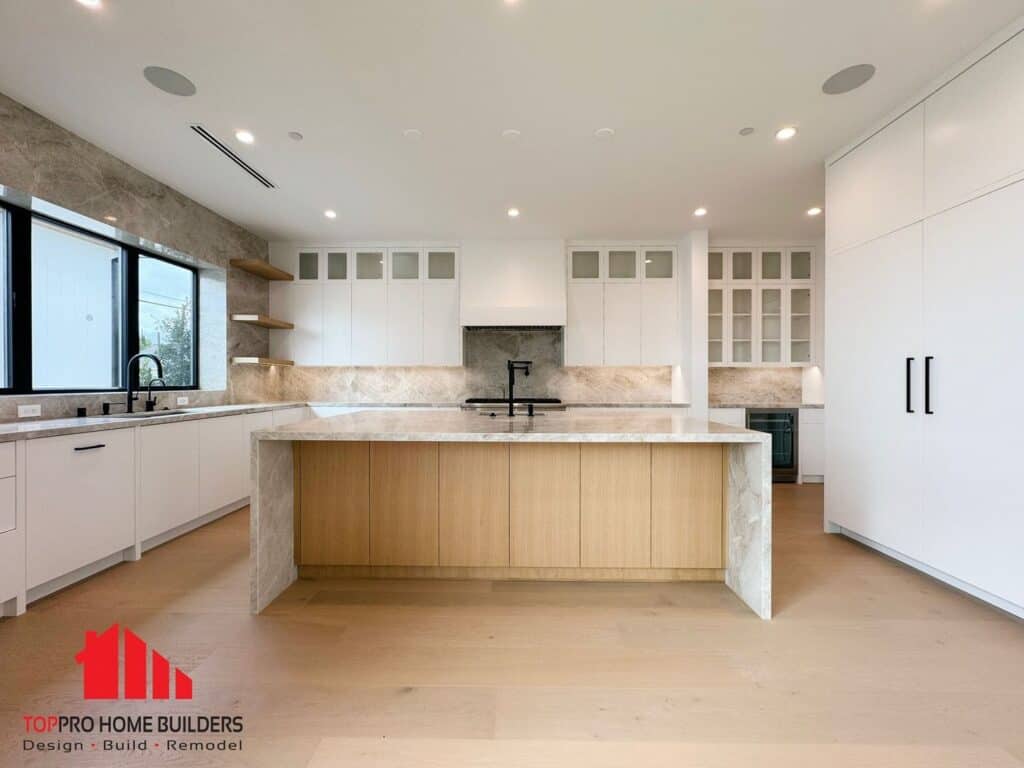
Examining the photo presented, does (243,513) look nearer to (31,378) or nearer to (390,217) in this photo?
(31,378)

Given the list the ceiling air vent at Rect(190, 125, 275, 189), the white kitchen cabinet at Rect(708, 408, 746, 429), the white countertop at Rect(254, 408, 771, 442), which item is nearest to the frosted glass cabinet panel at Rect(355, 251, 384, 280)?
the ceiling air vent at Rect(190, 125, 275, 189)

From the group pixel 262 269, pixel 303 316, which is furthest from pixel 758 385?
pixel 262 269

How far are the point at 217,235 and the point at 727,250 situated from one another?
210 inches

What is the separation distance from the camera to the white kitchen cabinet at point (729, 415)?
491cm

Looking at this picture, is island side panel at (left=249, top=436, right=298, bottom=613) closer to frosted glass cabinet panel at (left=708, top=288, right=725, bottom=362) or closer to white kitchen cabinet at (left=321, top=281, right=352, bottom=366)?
→ white kitchen cabinet at (left=321, top=281, right=352, bottom=366)

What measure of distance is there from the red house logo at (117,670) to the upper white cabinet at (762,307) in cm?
516

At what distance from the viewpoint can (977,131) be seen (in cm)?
221

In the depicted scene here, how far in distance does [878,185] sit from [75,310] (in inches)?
214

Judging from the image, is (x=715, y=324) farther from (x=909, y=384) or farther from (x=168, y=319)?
(x=168, y=319)

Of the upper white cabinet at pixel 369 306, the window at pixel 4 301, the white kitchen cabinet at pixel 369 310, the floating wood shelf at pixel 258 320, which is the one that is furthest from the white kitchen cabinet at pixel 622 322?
the window at pixel 4 301

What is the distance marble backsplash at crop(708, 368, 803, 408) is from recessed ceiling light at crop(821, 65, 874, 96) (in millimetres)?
3464

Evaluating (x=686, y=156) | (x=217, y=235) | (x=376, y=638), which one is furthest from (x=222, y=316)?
(x=686, y=156)

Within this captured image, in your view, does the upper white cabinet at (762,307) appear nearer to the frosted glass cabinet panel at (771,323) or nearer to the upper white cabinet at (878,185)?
the frosted glass cabinet panel at (771,323)

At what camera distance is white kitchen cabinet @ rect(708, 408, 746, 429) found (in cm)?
491
